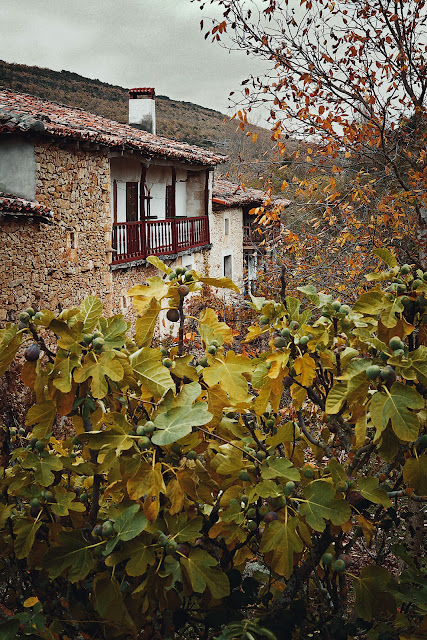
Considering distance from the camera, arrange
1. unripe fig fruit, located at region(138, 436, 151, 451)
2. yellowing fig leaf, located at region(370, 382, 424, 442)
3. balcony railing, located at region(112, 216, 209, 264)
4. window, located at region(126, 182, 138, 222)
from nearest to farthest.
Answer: yellowing fig leaf, located at region(370, 382, 424, 442) < unripe fig fruit, located at region(138, 436, 151, 451) < balcony railing, located at region(112, 216, 209, 264) < window, located at region(126, 182, 138, 222)

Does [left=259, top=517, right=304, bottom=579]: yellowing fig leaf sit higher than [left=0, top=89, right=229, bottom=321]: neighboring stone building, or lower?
lower

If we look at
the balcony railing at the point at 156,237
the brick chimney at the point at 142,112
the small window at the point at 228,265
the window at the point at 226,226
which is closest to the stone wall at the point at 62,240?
the balcony railing at the point at 156,237

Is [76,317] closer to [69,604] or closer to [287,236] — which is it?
[69,604]

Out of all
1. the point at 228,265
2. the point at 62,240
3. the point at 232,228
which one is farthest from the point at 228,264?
the point at 62,240

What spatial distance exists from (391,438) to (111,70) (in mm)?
50405

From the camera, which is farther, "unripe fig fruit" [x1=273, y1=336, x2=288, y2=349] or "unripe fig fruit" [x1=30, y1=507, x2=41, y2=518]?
"unripe fig fruit" [x1=30, y1=507, x2=41, y2=518]

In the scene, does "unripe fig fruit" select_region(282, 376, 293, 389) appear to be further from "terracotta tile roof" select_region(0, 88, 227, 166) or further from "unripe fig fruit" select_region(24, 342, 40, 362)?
"terracotta tile roof" select_region(0, 88, 227, 166)

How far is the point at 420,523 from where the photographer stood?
2189 millimetres

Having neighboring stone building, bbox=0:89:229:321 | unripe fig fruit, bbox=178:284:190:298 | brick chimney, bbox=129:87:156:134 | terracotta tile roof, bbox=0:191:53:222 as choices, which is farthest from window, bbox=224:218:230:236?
unripe fig fruit, bbox=178:284:190:298

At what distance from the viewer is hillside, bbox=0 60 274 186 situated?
36031 millimetres

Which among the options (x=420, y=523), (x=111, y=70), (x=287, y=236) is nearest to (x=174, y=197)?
(x=287, y=236)

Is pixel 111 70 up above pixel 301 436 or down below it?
above

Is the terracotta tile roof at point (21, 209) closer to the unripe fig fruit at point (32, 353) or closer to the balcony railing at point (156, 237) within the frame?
the balcony railing at point (156, 237)

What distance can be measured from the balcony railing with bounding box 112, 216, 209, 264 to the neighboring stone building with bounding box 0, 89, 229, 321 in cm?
3
